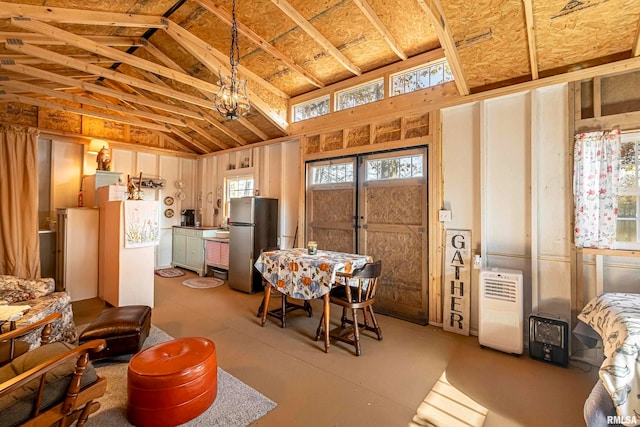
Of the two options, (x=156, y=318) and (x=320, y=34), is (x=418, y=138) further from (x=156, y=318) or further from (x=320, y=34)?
(x=156, y=318)

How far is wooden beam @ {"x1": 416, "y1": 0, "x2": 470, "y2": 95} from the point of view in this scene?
2635 millimetres

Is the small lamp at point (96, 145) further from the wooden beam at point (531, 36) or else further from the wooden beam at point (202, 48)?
the wooden beam at point (531, 36)

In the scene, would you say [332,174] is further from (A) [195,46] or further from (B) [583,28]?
(B) [583,28]

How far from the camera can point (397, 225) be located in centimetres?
407

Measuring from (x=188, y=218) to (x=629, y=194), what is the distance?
315 inches

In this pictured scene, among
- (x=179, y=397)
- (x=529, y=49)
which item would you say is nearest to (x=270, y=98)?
(x=529, y=49)

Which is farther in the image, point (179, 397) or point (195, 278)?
point (195, 278)

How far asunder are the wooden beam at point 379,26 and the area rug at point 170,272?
598cm

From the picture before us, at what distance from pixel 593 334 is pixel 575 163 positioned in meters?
1.61

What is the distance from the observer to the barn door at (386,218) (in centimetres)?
389

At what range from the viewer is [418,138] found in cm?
386

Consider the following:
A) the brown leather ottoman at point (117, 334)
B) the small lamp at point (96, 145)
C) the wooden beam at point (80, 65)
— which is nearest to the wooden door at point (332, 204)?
the wooden beam at point (80, 65)

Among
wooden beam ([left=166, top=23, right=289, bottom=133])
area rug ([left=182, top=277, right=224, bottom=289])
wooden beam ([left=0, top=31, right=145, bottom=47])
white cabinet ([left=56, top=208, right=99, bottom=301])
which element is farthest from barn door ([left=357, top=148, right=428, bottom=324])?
white cabinet ([left=56, top=208, right=99, bottom=301])

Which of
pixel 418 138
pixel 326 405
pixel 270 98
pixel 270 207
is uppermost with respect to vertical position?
pixel 270 98
